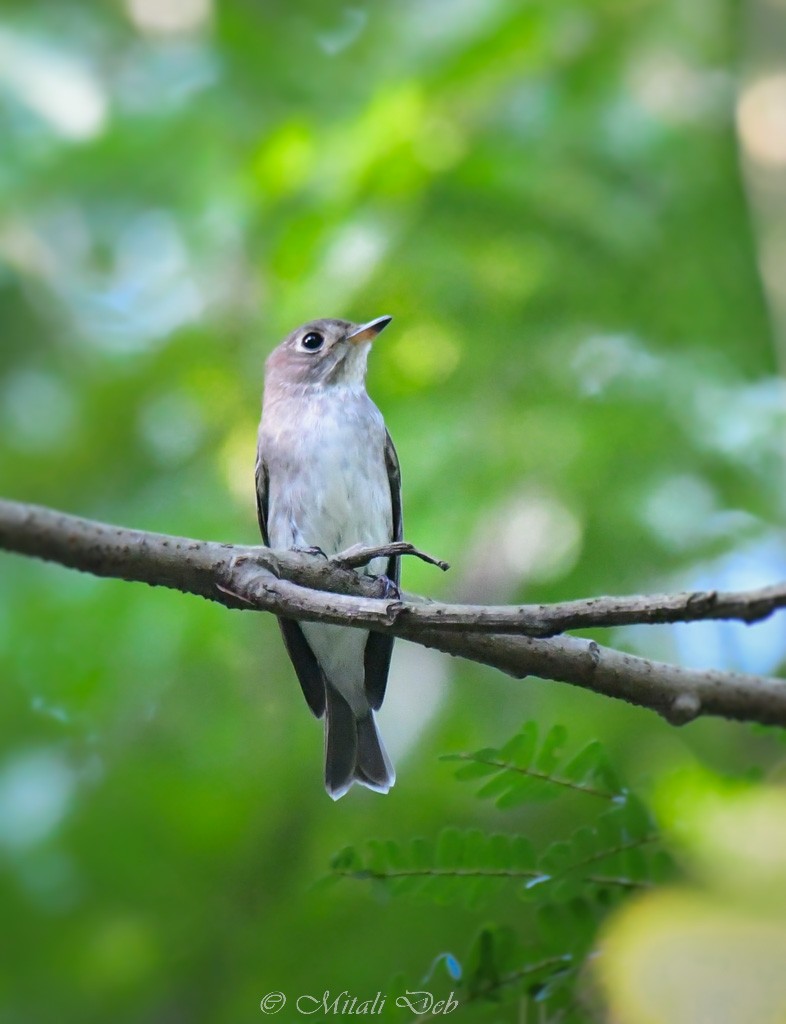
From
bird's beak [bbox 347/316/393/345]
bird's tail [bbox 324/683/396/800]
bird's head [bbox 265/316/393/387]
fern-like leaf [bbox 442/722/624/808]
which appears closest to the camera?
fern-like leaf [bbox 442/722/624/808]

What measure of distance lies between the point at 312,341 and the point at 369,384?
0.29 metres

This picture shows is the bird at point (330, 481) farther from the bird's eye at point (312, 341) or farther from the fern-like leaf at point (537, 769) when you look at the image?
the fern-like leaf at point (537, 769)

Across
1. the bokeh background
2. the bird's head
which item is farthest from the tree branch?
the bird's head

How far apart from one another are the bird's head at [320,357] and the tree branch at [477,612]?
196 cm

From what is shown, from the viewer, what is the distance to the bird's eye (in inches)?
→ 152

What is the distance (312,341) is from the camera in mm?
3889

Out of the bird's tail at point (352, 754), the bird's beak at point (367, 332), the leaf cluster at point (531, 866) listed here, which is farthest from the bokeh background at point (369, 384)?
the leaf cluster at point (531, 866)

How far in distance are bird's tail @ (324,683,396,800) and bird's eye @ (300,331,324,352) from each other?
1163 millimetres

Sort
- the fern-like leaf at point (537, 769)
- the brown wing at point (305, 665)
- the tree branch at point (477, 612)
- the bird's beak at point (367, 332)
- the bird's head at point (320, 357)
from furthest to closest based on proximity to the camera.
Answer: the bird's head at point (320, 357) → the bird's beak at point (367, 332) → the brown wing at point (305, 665) → the fern-like leaf at point (537, 769) → the tree branch at point (477, 612)

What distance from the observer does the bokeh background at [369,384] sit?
3.10m

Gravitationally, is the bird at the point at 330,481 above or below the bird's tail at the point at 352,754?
above

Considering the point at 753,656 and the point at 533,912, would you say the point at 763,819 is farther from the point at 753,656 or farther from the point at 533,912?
the point at 753,656

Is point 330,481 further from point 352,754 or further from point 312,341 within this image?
point 352,754

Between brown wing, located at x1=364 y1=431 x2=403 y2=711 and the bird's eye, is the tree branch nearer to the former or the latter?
brown wing, located at x1=364 y1=431 x2=403 y2=711
